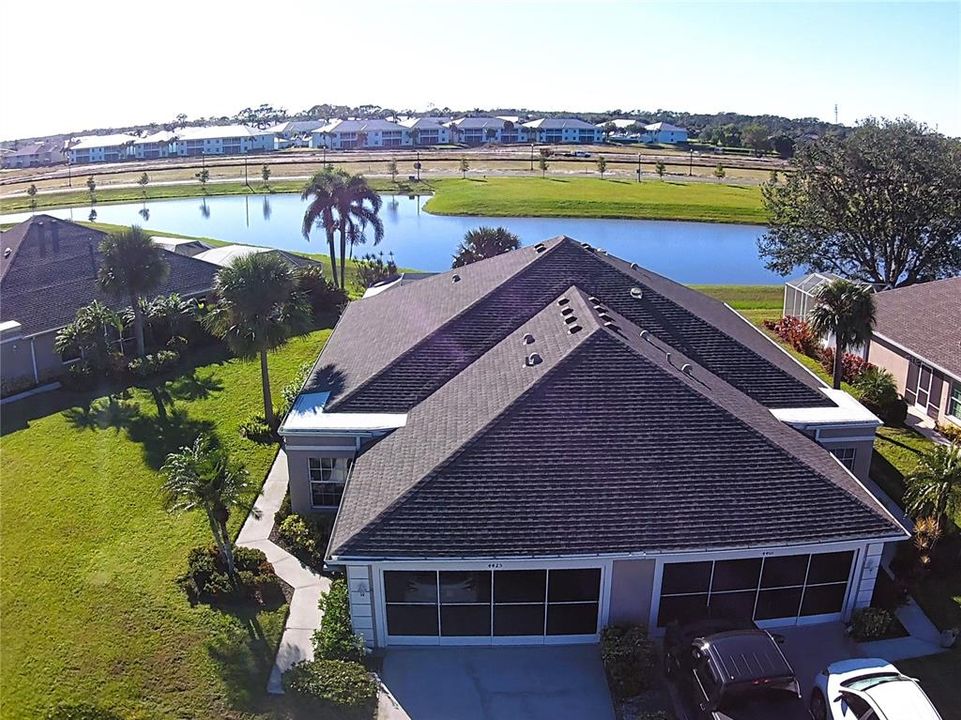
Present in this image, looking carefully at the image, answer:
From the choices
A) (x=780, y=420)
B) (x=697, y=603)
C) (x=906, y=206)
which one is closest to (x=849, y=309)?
(x=780, y=420)

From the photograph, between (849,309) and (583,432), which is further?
(849,309)

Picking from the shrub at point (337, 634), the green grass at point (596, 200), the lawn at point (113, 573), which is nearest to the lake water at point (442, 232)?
the green grass at point (596, 200)

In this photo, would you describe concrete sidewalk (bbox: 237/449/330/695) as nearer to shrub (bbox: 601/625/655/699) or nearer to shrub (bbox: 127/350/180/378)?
shrub (bbox: 601/625/655/699)

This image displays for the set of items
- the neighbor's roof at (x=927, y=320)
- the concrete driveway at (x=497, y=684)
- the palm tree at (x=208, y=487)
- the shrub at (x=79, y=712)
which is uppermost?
the neighbor's roof at (x=927, y=320)

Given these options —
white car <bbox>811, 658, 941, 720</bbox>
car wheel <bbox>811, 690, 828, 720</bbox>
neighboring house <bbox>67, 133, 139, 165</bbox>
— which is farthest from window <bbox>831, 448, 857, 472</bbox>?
neighboring house <bbox>67, 133, 139, 165</bbox>

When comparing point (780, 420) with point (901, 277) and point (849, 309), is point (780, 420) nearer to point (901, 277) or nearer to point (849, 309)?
point (849, 309)

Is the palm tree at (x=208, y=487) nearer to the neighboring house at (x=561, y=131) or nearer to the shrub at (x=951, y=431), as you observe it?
the shrub at (x=951, y=431)

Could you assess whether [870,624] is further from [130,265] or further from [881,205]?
[881,205]
